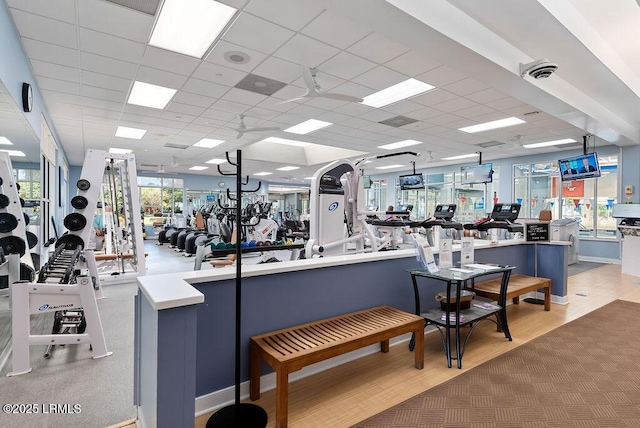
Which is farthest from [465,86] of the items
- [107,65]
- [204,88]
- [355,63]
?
[107,65]

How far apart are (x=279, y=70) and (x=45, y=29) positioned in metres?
2.46

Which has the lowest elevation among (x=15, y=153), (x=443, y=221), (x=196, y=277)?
(x=196, y=277)

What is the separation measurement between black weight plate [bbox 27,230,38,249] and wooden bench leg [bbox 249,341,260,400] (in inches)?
128

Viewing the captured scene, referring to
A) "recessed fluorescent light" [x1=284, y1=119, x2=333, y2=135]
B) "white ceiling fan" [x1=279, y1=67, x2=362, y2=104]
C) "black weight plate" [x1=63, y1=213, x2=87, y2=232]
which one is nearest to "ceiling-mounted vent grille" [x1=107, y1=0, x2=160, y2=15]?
"white ceiling fan" [x1=279, y1=67, x2=362, y2=104]

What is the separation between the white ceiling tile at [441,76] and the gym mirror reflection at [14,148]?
446 cm

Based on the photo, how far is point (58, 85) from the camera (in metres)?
4.89

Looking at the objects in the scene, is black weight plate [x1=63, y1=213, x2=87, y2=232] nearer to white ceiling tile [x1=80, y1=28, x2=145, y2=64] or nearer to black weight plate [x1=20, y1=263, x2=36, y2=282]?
black weight plate [x1=20, y1=263, x2=36, y2=282]

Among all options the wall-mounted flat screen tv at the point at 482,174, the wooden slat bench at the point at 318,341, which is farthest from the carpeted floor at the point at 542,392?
the wall-mounted flat screen tv at the point at 482,174

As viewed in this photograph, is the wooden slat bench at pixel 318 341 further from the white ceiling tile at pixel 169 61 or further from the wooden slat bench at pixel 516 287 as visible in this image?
the white ceiling tile at pixel 169 61

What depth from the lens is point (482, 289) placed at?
373cm

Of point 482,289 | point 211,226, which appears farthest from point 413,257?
point 211,226

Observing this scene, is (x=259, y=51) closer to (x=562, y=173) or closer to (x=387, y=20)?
(x=387, y=20)

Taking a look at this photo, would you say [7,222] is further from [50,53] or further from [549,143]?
[549,143]

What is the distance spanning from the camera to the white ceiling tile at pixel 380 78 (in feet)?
14.6
